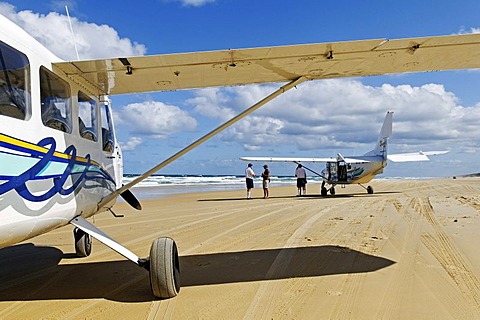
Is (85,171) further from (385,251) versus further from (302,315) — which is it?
(385,251)

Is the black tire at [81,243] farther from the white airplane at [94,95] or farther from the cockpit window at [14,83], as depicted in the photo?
the cockpit window at [14,83]

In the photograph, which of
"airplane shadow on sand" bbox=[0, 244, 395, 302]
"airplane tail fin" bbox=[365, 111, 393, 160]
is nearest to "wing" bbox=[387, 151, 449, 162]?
"airplane tail fin" bbox=[365, 111, 393, 160]

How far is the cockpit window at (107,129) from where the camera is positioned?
524cm

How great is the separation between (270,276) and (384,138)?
2001 centimetres

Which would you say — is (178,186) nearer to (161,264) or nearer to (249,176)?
(249,176)

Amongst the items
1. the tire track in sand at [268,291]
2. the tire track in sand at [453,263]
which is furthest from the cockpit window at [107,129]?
the tire track in sand at [453,263]

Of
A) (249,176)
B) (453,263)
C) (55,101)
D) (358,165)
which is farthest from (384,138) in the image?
(55,101)

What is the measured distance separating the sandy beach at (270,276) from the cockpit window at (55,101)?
69.1 inches

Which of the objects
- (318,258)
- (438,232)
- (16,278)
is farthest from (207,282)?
(438,232)

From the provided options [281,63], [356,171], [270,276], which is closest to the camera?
[281,63]

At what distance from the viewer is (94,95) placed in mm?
4926

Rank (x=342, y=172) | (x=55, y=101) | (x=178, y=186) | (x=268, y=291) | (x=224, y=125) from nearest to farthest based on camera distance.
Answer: (x=55, y=101) → (x=268, y=291) → (x=224, y=125) → (x=342, y=172) → (x=178, y=186)

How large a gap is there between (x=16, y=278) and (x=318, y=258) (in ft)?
12.9

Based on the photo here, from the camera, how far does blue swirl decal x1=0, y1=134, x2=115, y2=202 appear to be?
2.70 meters
